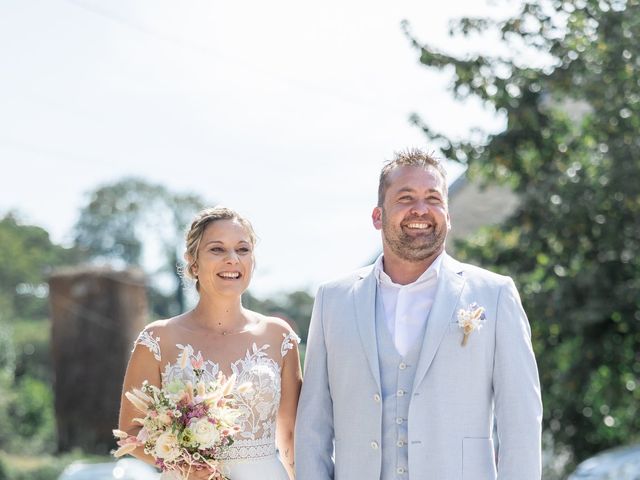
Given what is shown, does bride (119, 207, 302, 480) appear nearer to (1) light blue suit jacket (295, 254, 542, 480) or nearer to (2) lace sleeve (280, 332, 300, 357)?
(2) lace sleeve (280, 332, 300, 357)

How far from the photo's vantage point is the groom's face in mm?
5098

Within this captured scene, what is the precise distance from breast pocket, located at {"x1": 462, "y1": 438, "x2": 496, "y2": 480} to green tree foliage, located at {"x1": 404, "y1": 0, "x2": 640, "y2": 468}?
6.92 metres

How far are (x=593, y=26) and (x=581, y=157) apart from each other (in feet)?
5.01

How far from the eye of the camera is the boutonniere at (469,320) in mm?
5027

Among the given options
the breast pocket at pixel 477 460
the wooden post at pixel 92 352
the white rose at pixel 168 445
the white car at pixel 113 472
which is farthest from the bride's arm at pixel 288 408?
the wooden post at pixel 92 352

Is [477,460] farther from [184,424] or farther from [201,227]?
[201,227]

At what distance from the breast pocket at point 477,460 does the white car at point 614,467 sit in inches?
195

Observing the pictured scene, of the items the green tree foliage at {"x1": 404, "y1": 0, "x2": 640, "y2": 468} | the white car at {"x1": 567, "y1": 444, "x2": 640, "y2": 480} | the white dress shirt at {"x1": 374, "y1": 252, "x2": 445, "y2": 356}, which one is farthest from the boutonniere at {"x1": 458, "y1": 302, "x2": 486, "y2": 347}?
the green tree foliage at {"x1": 404, "y1": 0, "x2": 640, "y2": 468}

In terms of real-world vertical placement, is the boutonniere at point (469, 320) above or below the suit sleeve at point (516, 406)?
above

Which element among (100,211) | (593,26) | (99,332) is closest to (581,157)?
(593,26)

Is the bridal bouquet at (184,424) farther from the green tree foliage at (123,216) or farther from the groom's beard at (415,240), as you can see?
the green tree foliage at (123,216)

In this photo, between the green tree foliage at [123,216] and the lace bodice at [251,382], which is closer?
the lace bodice at [251,382]

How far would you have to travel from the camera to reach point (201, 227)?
18.5ft

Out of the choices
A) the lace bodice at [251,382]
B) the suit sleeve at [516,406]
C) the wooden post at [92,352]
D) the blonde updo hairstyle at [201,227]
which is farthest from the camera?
the wooden post at [92,352]
